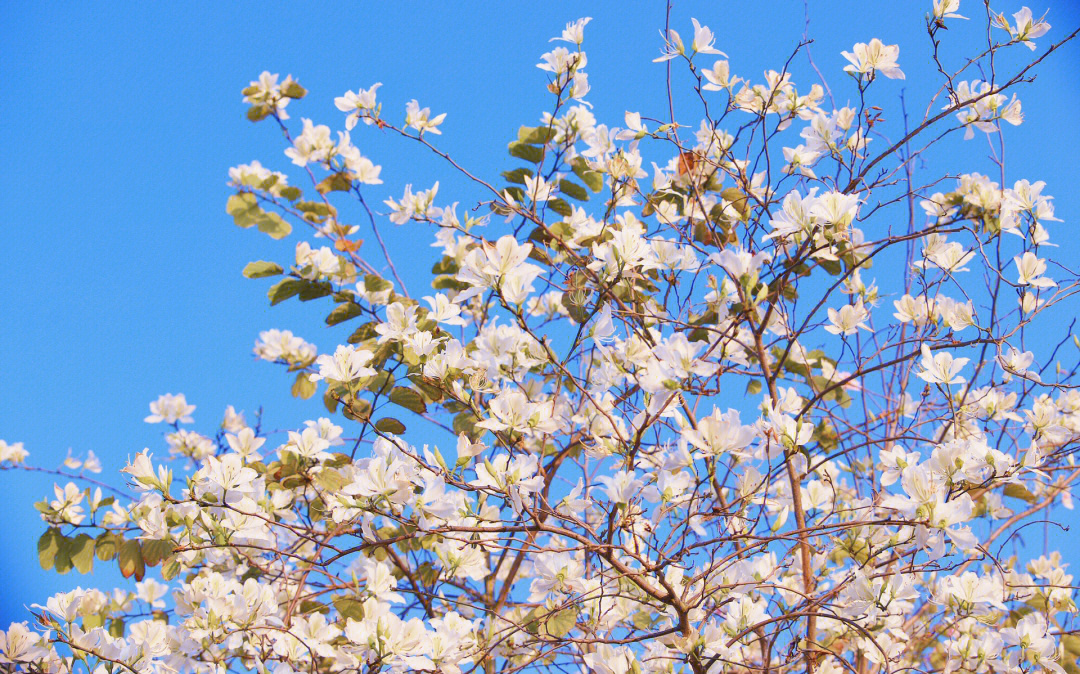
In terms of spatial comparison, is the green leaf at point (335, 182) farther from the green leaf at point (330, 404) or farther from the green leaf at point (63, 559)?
the green leaf at point (63, 559)

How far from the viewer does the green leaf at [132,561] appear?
1.84 metres

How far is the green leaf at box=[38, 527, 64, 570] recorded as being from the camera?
1.92 m

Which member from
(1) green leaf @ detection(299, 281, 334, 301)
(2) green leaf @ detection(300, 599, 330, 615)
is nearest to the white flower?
(1) green leaf @ detection(299, 281, 334, 301)

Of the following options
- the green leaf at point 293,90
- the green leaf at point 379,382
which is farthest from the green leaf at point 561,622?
the green leaf at point 293,90

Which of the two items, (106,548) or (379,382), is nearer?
(379,382)

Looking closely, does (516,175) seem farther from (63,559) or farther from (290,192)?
(63,559)

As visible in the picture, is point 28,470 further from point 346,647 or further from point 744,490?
point 744,490

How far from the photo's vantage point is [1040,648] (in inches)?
65.4

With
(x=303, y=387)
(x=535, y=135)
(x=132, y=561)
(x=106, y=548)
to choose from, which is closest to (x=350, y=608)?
(x=132, y=561)

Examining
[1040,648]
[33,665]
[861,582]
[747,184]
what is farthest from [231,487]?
[1040,648]

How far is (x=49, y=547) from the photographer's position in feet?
6.35

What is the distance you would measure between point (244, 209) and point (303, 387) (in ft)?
1.92

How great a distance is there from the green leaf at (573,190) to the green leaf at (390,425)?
97 cm

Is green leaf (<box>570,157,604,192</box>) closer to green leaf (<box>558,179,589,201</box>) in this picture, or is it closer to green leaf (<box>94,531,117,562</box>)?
green leaf (<box>558,179,589,201</box>)
